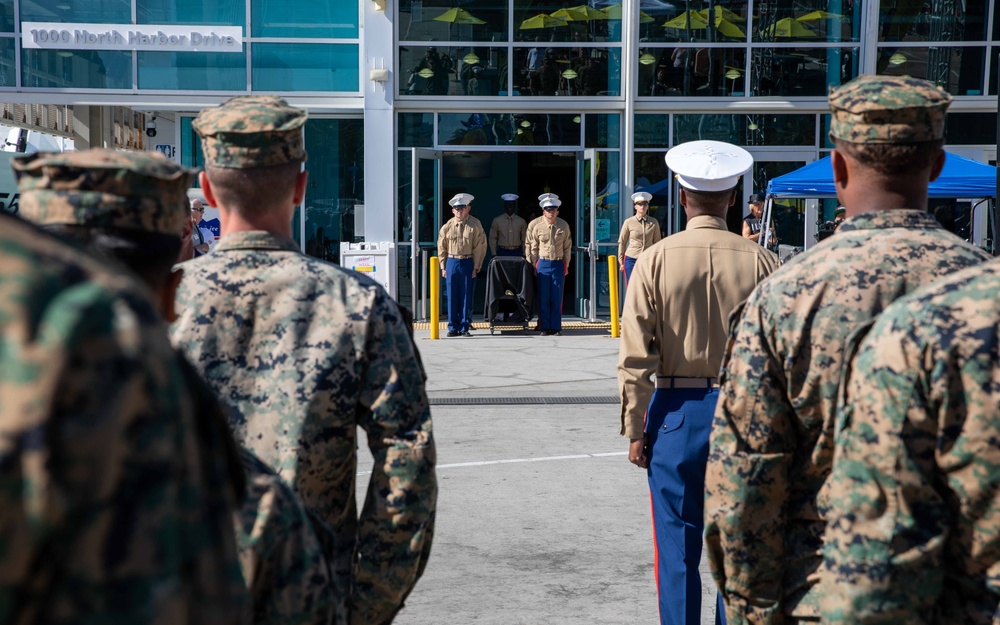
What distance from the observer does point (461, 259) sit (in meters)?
16.5

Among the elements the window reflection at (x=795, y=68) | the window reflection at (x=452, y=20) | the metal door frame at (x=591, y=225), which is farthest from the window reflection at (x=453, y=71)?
the window reflection at (x=795, y=68)

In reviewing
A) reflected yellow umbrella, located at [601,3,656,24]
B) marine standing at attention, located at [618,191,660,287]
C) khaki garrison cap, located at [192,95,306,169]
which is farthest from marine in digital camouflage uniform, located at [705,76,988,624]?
reflected yellow umbrella, located at [601,3,656,24]

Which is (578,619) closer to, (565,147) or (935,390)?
(935,390)

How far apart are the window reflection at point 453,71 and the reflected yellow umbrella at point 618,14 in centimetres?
176

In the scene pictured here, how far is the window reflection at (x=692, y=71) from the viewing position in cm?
1864

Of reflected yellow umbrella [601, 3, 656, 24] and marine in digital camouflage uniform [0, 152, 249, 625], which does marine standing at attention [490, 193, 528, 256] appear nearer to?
reflected yellow umbrella [601, 3, 656, 24]

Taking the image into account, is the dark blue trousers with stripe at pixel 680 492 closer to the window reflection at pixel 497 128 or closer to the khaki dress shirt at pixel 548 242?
the khaki dress shirt at pixel 548 242

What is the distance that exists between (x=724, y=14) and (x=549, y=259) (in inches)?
211

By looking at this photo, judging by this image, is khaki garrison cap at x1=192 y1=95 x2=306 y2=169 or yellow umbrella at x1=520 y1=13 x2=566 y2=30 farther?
yellow umbrella at x1=520 y1=13 x2=566 y2=30

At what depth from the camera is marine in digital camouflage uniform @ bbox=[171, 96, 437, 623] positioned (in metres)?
2.61

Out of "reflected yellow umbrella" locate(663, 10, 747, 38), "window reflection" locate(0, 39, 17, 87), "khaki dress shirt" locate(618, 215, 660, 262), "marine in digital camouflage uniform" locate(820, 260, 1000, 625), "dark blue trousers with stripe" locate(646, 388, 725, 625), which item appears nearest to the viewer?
"marine in digital camouflage uniform" locate(820, 260, 1000, 625)

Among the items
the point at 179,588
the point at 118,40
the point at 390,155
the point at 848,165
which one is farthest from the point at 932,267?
the point at 118,40

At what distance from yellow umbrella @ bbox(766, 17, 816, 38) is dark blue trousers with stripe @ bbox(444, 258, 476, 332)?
6.49 m

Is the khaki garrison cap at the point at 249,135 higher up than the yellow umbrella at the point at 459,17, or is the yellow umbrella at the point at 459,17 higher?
the yellow umbrella at the point at 459,17
